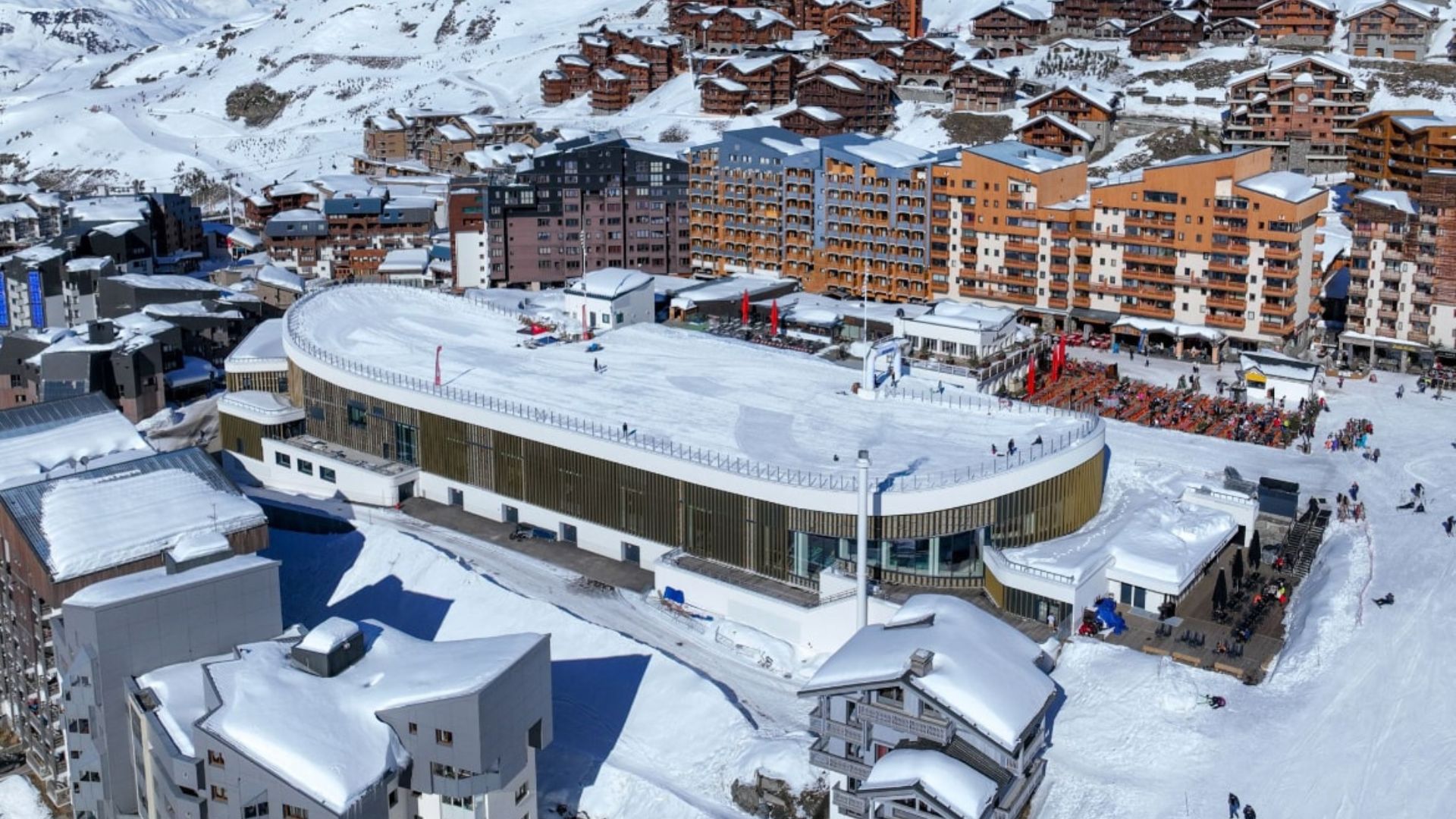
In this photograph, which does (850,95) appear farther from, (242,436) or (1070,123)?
(242,436)

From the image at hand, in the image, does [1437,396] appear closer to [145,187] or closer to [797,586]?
[797,586]

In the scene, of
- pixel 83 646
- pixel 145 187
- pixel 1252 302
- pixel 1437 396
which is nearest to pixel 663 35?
pixel 145 187

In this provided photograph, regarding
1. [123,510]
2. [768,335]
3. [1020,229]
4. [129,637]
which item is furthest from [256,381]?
[1020,229]

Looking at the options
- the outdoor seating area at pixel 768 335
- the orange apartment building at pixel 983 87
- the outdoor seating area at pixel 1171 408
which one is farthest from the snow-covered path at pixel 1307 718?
the orange apartment building at pixel 983 87

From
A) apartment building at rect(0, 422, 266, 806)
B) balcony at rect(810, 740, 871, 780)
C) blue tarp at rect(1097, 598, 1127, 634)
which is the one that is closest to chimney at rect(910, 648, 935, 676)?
balcony at rect(810, 740, 871, 780)

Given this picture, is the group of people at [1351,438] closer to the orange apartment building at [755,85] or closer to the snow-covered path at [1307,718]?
the snow-covered path at [1307,718]
